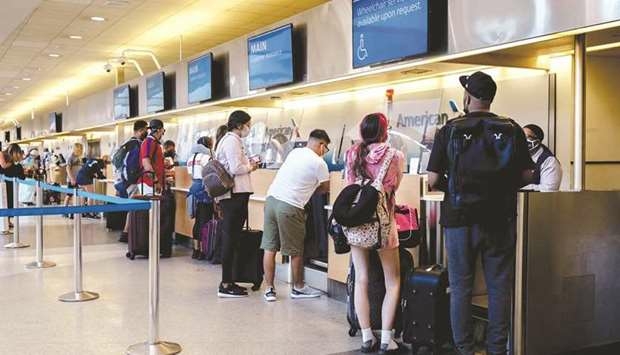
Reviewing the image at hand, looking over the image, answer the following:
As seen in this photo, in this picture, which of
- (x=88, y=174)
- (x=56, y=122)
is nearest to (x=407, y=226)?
(x=88, y=174)

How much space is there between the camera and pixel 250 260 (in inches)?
217

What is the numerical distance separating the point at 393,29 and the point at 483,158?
6.42 ft

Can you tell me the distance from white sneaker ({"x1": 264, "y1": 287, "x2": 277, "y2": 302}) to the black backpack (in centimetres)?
234

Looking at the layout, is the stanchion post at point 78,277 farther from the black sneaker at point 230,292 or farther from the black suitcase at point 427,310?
the black suitcase at point 427,310

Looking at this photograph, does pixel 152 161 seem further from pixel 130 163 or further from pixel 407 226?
pixel 407 226

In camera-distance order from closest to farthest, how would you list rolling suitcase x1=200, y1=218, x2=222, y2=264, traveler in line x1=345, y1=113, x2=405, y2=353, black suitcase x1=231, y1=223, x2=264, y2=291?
traveler in line x1=345, y1=113, x2=405, y2=353
black suitcase x1=231, y1=223, x2=264, y2=291
rolling suitcase x1=200, y1=218, x2=222, y2=264

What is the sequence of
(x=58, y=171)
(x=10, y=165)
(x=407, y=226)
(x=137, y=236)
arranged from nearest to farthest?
(x=407, y=226), (x=137, y=236), (x=10, y=165), (x=58, y=171)

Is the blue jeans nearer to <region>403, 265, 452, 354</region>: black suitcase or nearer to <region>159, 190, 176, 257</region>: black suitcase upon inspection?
<region>403, 265, 452, 354</region>: black suitcase

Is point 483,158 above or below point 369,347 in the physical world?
above

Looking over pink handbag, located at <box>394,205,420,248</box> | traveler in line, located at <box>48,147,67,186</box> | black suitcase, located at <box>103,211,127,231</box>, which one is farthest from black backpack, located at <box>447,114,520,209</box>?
traveler in line, located at <box>48,147,67,186</box>

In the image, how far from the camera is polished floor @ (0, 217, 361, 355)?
4.00m

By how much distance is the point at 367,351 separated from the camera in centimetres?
382

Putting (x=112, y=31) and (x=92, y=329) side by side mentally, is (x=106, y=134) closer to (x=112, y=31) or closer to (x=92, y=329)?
(x=112, y=31)

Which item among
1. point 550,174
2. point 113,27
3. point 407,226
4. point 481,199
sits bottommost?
point 407,226
